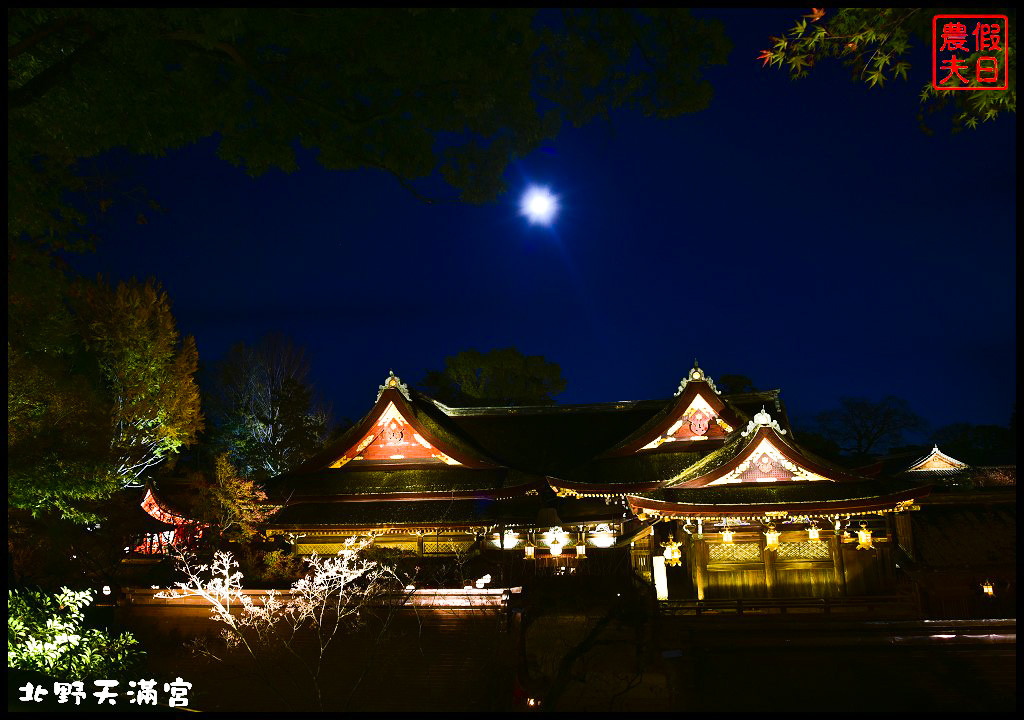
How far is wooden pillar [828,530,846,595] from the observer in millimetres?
12695

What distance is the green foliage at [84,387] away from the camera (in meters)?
9.41

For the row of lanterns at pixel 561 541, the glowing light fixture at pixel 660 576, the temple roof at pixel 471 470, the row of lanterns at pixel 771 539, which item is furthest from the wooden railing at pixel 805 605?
the temple roof at pixel 471 470

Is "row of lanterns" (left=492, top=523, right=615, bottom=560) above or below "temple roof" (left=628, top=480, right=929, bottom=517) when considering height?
below

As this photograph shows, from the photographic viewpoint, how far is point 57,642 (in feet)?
25.1

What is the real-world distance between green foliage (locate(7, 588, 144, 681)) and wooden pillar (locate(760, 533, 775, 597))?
11.9m

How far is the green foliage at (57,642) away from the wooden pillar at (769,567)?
11913 mm

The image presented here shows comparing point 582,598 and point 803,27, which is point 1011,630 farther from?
point 803,27

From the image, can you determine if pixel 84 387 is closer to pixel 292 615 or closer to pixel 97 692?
pixel 292 615

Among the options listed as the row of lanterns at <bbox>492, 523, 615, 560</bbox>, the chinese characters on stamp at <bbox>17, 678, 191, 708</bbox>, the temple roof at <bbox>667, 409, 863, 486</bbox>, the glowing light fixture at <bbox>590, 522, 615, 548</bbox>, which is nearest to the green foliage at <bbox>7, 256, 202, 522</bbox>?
the chinese characters on stamp at <bbox>17, 678, 191, 708</bbox>

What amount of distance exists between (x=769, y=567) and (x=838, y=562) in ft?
4.64

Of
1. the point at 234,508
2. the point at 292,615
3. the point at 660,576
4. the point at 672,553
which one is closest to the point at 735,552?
the point at 672,553

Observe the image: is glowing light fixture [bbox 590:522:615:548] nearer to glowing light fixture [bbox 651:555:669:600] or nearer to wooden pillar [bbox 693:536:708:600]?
glowing light fixture [bbox 651:555:669:600]

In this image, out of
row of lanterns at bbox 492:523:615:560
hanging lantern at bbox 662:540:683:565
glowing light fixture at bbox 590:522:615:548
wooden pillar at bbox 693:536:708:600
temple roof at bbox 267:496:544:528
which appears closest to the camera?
hanging lantern at bbox 662:540:683:565

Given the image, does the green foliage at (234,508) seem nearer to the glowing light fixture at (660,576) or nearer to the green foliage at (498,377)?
the glowing light fixture at (660,576)
